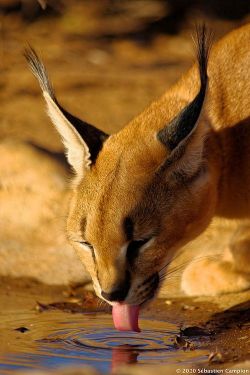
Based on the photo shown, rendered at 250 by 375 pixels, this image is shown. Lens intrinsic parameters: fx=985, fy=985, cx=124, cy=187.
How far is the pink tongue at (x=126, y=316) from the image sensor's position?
486 centimetres

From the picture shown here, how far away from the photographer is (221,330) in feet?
17.1

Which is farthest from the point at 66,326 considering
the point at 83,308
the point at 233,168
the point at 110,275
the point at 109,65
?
the point at 109,65

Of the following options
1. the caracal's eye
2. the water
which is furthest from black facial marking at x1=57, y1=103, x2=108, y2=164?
the water

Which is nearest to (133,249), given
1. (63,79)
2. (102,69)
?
(63,79)

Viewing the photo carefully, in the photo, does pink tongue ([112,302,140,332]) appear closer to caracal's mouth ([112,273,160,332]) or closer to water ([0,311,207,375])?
caracal's mouth ([112,273,160,332])

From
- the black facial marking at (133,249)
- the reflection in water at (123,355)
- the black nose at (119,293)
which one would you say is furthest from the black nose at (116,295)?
the reflection in water at (123,355)

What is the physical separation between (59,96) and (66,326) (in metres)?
4.03

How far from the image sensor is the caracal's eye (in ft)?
15.7

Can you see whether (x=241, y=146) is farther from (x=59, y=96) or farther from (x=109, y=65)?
(x=109, y=65)

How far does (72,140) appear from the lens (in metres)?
5.21

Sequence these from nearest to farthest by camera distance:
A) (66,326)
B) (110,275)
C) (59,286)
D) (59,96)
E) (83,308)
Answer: (110,275)
(66,326)
(83,308)
(59,286)
(59,96)

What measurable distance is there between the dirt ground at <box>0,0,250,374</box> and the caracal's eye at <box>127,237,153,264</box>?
0.62m

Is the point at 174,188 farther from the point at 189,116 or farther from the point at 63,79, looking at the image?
the point at 63,79

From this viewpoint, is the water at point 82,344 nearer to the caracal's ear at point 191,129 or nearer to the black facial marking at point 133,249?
the black facial marking at point 133,249
